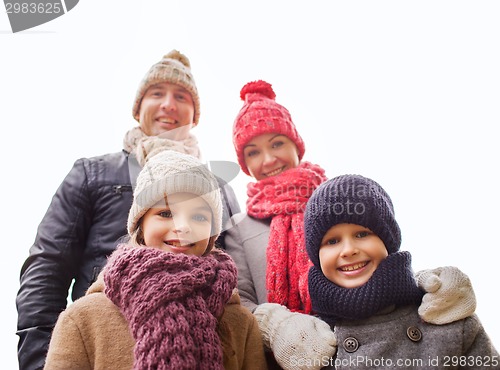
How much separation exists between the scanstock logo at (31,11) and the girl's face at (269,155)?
0.99 m

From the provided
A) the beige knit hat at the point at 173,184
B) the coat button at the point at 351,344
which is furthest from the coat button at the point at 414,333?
the beige knit hat at the point at 173,184

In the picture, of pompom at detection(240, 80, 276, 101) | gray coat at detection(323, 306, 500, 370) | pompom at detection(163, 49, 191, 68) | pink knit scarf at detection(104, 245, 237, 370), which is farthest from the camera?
pompom at detection(163, 49, 191, 68)

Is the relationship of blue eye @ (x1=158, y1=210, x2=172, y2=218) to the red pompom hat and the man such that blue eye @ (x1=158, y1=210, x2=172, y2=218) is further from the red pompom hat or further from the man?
the red pompom hat

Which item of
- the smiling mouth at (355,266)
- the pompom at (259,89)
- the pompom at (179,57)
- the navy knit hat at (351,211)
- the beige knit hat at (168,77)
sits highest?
the pompom at (179,57)

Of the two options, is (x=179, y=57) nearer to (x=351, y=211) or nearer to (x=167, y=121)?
(x=167, y=121)

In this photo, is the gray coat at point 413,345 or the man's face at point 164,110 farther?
the man's face at point 164,110

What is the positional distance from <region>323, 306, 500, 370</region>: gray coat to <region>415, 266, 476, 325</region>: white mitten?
0.02 m

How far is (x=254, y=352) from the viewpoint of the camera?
1.29m

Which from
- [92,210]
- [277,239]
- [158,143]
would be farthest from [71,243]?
[277,239]

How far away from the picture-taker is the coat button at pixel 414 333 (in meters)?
1.23

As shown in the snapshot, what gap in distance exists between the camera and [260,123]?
1.89 meters

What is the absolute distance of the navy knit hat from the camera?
134cm

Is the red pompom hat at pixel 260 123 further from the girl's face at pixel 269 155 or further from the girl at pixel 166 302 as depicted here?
the girl at pixel 166 302

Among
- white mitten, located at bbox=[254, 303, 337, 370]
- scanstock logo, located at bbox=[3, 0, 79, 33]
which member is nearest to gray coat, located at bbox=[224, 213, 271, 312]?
white mitten, located at bbox=[254, 303, 337, 370]
